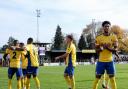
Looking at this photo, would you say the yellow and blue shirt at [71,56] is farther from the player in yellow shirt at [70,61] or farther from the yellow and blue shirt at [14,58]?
the yellow and blue shirt at [14,58]

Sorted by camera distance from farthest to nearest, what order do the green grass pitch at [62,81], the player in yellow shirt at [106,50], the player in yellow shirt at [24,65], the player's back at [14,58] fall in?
the green grass pitch at [62,81], the player in yellow shirt at [24,65], the player's back at [14,58], the player in yellow shirt at [106,50]

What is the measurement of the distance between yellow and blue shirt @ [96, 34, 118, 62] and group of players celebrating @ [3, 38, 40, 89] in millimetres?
3965

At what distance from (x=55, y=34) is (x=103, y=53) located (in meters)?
131

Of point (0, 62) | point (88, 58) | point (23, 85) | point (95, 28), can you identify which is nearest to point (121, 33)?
point (95, 28)

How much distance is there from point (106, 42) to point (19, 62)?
509 centimetres

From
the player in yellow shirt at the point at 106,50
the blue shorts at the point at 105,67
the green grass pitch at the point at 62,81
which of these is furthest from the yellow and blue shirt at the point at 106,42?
the green grass pitch at the point at 62,81

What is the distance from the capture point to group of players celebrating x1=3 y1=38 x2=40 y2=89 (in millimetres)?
18345

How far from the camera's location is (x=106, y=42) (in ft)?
49.2

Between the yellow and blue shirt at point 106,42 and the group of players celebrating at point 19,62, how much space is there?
397 cm

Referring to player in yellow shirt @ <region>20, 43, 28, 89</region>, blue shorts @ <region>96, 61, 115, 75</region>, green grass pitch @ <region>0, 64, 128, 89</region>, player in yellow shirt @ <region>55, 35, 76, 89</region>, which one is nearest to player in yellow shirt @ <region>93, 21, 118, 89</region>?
blue shorts @ <region>96, 61, 115, 75</region>

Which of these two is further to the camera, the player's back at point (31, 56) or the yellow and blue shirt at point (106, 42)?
the player's back at point (31, 56)

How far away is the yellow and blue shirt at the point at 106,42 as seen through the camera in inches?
591

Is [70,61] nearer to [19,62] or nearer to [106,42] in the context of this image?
[19,62]

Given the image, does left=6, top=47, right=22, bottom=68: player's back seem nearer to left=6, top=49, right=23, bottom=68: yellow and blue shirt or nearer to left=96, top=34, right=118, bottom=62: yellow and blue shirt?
left=6, top=49, right=23, bottom=68: yellow and blue shirt
